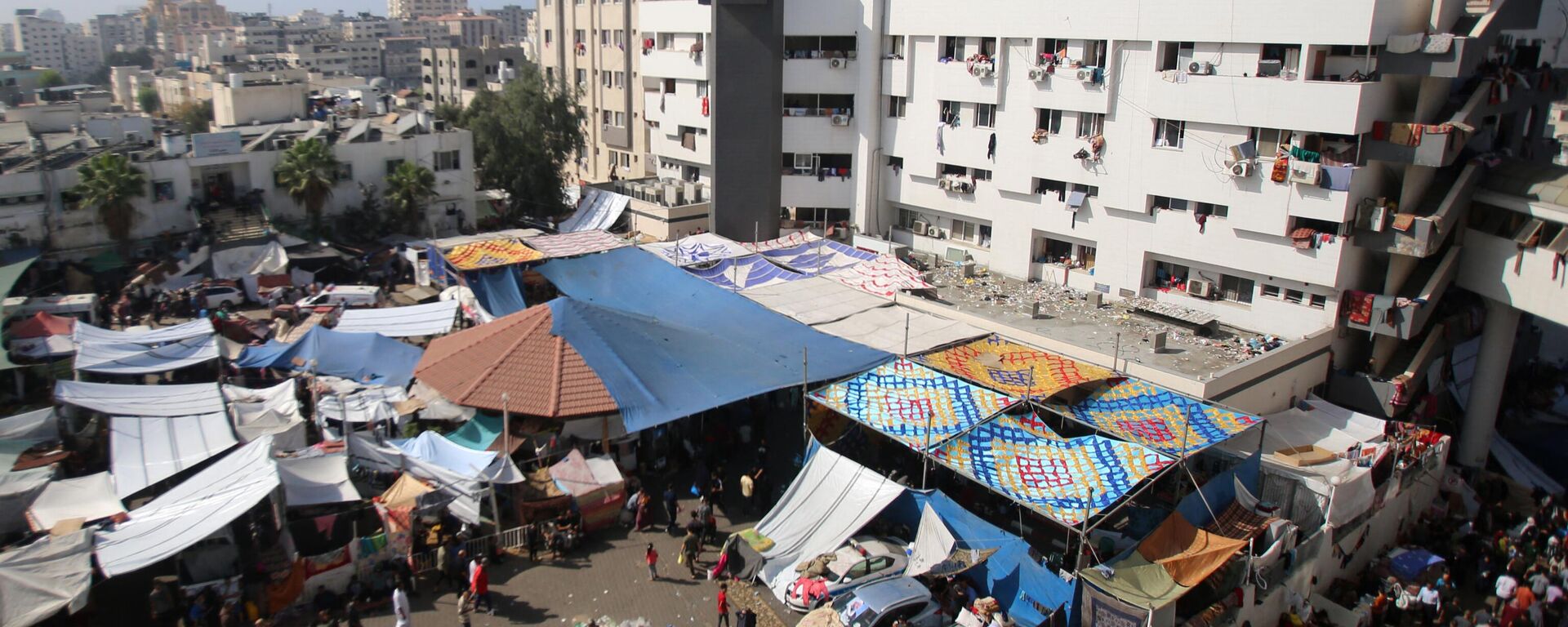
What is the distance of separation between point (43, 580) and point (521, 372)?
28.2ft

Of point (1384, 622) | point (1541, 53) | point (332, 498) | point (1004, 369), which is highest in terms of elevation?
point (1541, 53)

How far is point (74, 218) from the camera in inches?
1248

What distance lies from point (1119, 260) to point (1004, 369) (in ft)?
26.7

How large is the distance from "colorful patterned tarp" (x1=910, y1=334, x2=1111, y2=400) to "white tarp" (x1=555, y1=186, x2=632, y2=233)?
18.5 metres

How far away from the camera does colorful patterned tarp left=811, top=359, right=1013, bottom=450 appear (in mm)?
18594

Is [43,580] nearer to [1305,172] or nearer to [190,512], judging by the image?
[190,512]

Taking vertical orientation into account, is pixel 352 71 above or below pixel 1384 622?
above

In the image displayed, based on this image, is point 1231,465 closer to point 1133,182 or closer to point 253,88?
point 1133,182

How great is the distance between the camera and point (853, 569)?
54.7 ft

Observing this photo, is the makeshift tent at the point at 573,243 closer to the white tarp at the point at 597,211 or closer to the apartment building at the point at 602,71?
the white tarp at the point at 597,211

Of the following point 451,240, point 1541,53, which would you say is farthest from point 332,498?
point 1541,53

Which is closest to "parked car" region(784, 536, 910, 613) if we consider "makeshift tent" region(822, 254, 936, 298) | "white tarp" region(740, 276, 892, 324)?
"white tarp" region(740, 276, 892, 324)

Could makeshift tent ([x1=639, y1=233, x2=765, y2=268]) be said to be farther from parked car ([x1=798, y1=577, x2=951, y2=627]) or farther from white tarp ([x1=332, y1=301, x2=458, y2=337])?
parked car ([x1=798, y1=577, x2=951, y2=627])

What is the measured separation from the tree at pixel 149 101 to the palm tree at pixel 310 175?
68019 mm
